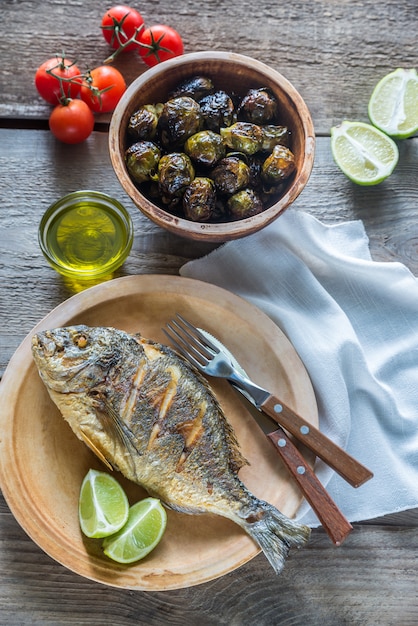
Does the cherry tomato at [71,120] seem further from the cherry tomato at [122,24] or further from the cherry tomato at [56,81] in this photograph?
the cherry tomato at [122,24]

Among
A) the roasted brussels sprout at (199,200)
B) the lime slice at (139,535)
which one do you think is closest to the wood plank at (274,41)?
the roasted brussels sprout at (199,200)

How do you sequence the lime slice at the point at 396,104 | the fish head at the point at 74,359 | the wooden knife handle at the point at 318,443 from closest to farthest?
the fish head at the point at 74,359 < the wooden knife handle at the point at 318,443 < the lime slice at the point at 396,104

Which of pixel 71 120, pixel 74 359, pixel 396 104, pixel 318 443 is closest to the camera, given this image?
pixel 74 359

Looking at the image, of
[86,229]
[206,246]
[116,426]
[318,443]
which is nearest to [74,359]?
[116,426]

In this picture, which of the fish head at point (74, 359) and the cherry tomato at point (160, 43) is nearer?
the fish head at point (74, 359)

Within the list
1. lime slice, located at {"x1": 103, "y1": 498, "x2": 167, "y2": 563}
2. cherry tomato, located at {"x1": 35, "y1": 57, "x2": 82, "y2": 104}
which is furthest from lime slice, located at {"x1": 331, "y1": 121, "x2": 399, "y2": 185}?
lime slice, located at {"x1": 103, "y1": 498, "x2": 167, "y2": 563}

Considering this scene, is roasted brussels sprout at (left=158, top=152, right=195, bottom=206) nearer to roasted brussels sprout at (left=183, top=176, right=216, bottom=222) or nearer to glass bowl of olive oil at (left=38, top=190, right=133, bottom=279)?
roasted brussels sprout at (left=183, top=176, right=216, bottom=222)

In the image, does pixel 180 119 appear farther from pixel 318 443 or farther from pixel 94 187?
pixel 318 443
